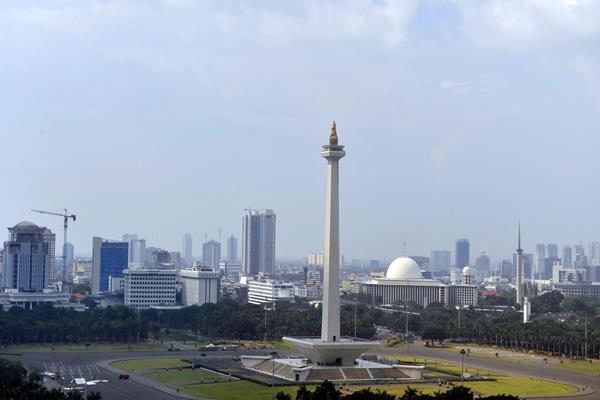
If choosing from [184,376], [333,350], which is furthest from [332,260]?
[184,376]

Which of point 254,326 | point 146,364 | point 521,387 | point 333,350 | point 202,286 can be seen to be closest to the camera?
point 521,387

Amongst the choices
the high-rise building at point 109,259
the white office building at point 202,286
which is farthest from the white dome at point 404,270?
the high-rise building at point 109,259

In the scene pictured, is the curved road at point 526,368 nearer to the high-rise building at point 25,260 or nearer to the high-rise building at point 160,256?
the high-rise building at point 25,260

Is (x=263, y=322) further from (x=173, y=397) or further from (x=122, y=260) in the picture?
(x=122, y=260)

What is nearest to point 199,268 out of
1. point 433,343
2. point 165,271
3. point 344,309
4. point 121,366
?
point 165,271

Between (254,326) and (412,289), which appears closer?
(254,326)

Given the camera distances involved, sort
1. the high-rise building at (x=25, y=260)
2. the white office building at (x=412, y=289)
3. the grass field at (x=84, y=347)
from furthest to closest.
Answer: the white office building at (x=412, y=289) → the high-rise building at (x=25, y=260) → the grass field at (x=84, y=347)

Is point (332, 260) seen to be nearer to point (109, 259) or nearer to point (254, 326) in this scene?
point (254, 326)
